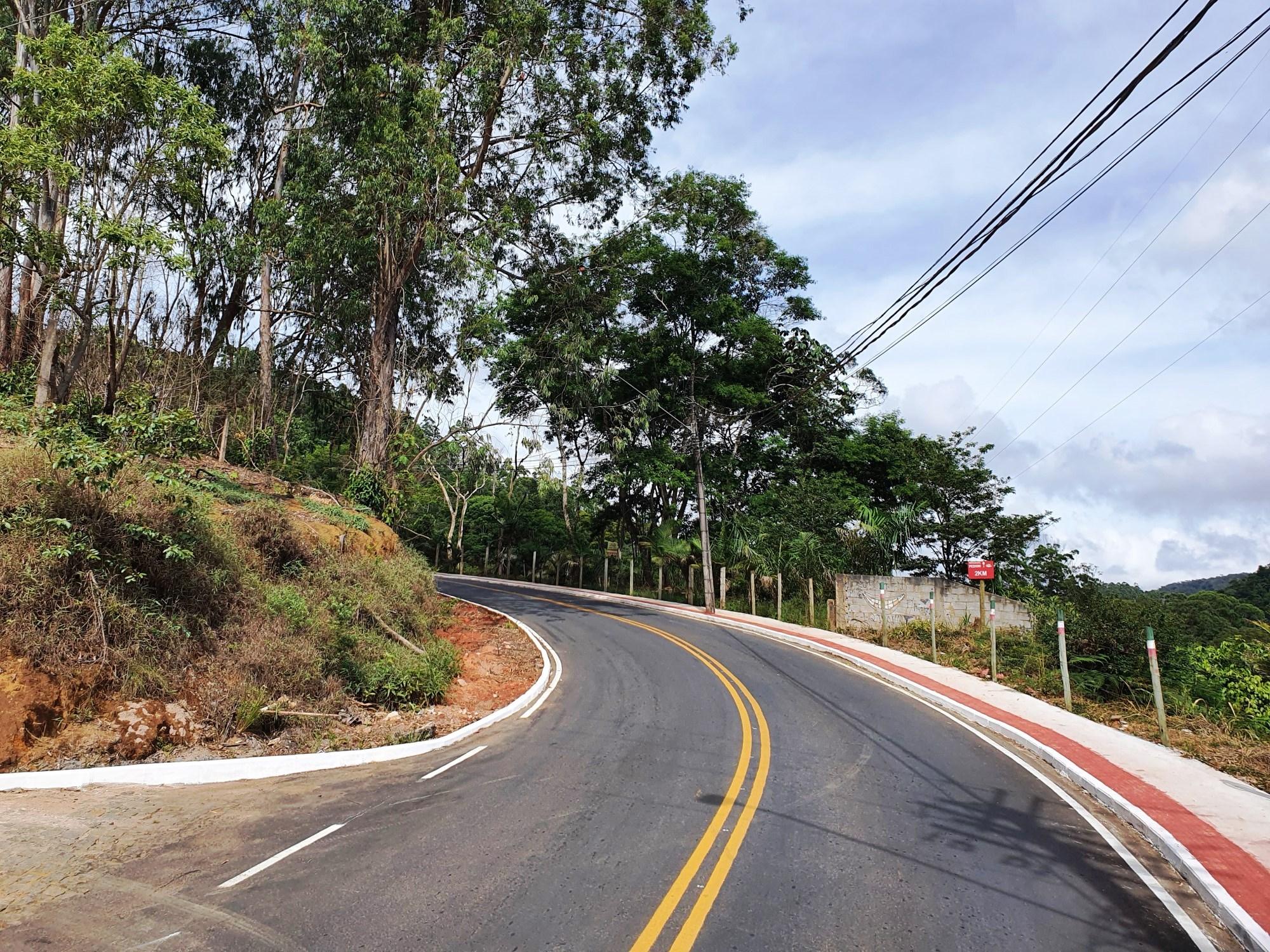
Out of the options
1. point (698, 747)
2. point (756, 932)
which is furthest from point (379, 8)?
point (756, 932)

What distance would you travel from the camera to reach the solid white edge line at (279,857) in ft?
16.3

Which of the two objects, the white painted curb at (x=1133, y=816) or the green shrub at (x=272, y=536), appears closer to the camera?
the white painted curb at (x=1133, y=816)

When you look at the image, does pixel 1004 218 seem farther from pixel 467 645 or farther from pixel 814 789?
pixel 467 645

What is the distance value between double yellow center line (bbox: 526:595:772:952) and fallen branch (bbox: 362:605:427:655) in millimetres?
6197

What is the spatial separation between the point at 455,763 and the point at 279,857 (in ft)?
9.91

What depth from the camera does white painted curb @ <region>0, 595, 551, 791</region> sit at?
6473mm

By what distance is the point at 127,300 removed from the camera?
12.4 meters

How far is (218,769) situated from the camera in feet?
23.7

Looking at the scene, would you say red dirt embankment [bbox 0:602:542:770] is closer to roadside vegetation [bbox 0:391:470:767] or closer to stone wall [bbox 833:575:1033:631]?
roadside vegetation [bbox 0:391:470:767]

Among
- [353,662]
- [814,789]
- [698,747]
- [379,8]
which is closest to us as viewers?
[814,789]

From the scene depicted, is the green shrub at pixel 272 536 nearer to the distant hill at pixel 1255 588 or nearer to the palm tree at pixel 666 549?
the palm tree at pixel 666 549

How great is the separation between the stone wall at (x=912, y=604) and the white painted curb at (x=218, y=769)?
51.7 feet

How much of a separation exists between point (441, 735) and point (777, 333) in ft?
93.0

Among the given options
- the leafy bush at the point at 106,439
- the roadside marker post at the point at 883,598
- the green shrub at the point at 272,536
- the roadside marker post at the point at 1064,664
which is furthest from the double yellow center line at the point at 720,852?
the roadside marker post at the point at 883,598
